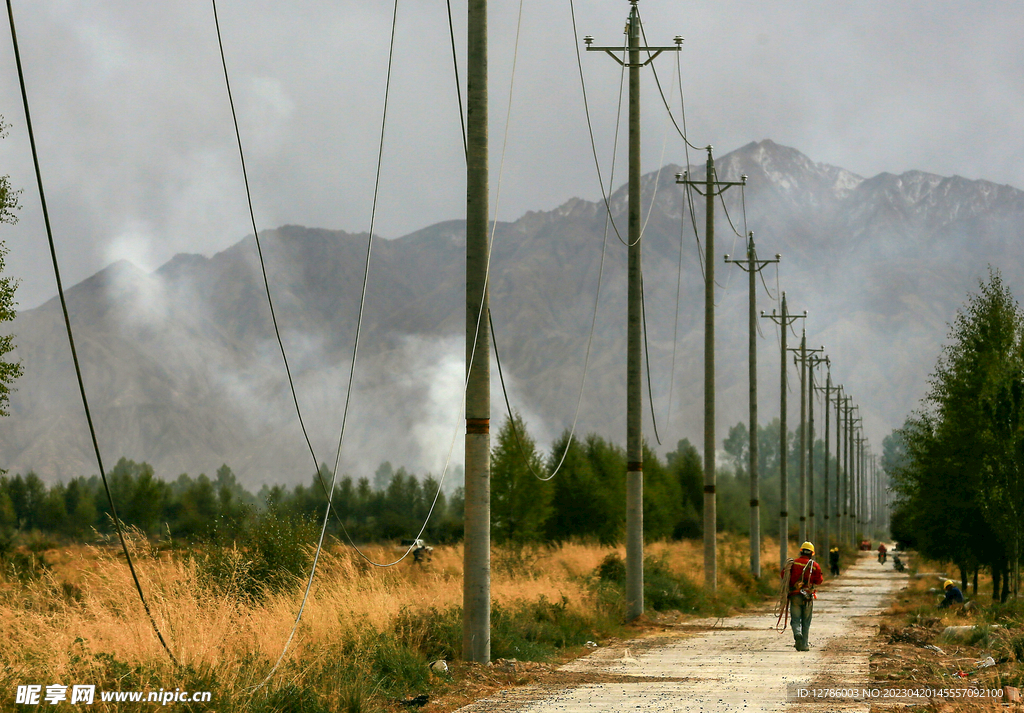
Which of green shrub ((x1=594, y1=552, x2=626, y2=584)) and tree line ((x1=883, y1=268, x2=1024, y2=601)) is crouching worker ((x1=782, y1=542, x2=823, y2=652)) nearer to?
green shrub ((x1=594, y1=552, x2=626, y2=584))

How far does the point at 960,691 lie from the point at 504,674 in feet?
18.1

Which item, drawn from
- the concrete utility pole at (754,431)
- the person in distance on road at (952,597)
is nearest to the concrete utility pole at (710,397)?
the concrete utility pole at (754,431)

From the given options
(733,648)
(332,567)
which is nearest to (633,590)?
(733,648)

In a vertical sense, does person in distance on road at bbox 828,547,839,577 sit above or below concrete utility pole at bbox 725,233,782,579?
below

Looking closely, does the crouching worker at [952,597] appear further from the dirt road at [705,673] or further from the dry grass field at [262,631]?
the dry grass field at [262,631]

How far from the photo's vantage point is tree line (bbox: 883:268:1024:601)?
99.0 feet

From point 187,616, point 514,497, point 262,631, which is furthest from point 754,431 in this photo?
point 187,616

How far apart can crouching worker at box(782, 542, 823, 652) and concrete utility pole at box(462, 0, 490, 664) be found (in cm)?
632

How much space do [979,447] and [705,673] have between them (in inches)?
869

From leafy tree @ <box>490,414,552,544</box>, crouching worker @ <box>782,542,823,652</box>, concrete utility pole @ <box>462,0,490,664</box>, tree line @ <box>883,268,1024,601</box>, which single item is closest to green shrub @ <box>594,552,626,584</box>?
crouching worker @ <box>782,542,823,652</box>

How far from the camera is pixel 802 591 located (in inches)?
757

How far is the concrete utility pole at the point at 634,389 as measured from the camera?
2398 centimetres

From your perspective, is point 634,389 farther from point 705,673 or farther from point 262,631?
point 262,631

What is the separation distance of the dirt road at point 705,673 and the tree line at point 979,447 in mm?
7874
